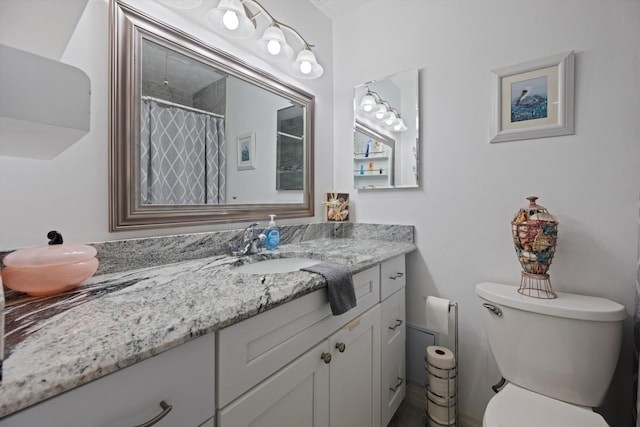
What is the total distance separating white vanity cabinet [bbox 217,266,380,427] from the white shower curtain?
0.68m

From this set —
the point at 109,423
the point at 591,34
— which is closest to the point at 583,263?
the point at 591,34

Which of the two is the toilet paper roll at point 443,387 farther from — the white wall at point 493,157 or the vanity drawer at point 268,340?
the vanity drawer at point 268,340

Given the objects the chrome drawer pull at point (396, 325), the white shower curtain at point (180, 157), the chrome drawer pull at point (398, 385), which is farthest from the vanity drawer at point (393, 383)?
the white shower curtain at point (180, 157)

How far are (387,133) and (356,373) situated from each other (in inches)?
54.0

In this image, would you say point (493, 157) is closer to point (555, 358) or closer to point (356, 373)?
point (555, 358)

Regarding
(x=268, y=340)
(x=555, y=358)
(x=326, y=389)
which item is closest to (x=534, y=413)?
(x=555, y=358)

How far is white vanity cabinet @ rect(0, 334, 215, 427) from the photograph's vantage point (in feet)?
1.23

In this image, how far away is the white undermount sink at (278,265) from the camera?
114 centimetres

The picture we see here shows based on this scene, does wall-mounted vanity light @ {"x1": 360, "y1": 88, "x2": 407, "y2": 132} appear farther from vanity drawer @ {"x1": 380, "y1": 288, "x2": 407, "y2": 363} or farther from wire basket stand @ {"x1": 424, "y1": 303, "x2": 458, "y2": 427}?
wire basket stand @ {"x1": 424, "y1": 303, "x2": 458, "y2": 427}

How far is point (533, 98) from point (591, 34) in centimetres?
30

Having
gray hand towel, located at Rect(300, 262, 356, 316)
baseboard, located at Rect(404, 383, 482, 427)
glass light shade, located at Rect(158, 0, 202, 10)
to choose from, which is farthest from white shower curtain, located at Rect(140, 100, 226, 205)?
baseboard, located at Rect(404, 383, 482, 427)

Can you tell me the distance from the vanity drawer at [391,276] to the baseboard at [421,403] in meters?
0.65

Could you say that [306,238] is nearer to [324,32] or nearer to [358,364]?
[358,364]

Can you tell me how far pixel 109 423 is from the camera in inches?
16.8
